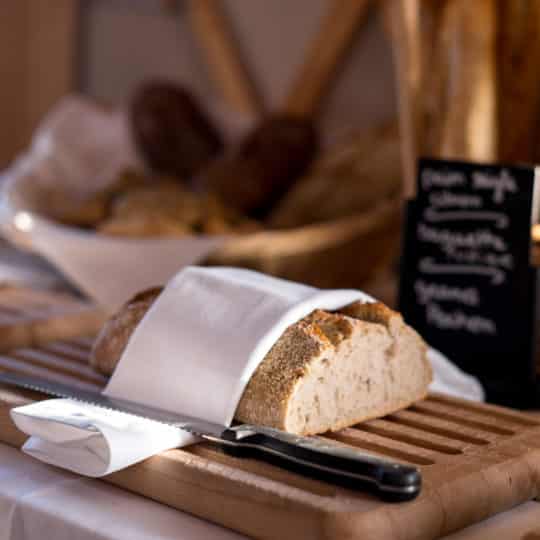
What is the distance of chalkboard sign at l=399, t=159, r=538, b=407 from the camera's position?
1.42 metres

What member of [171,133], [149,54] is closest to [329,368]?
[171,133]

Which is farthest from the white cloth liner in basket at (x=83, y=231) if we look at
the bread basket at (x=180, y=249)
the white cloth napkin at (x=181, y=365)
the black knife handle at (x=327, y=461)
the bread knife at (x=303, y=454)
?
the black knife handle at (x=327, y=461)

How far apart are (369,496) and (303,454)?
7cm

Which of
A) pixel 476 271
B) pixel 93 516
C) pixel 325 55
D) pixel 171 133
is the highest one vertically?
pixel 325 55

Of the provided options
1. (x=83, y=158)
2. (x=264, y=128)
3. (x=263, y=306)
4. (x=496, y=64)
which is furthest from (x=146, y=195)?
(x=263, y=306)

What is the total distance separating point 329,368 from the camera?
3.58 feet

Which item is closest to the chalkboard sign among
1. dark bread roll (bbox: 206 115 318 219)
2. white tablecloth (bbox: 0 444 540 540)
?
white tablecloth (bbox: 0 444 540 540)

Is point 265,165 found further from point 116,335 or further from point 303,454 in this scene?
point 303,454

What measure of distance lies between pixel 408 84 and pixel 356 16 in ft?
6.93

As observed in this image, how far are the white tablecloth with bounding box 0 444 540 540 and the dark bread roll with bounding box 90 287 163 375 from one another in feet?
0.76

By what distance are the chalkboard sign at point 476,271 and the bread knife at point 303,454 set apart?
1.56ft

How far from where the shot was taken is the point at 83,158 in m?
3.18

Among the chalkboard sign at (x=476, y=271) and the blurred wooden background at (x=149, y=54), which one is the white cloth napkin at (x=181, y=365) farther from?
the blurred wooden background at (x=149, y=54)

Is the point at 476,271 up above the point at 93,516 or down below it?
above
